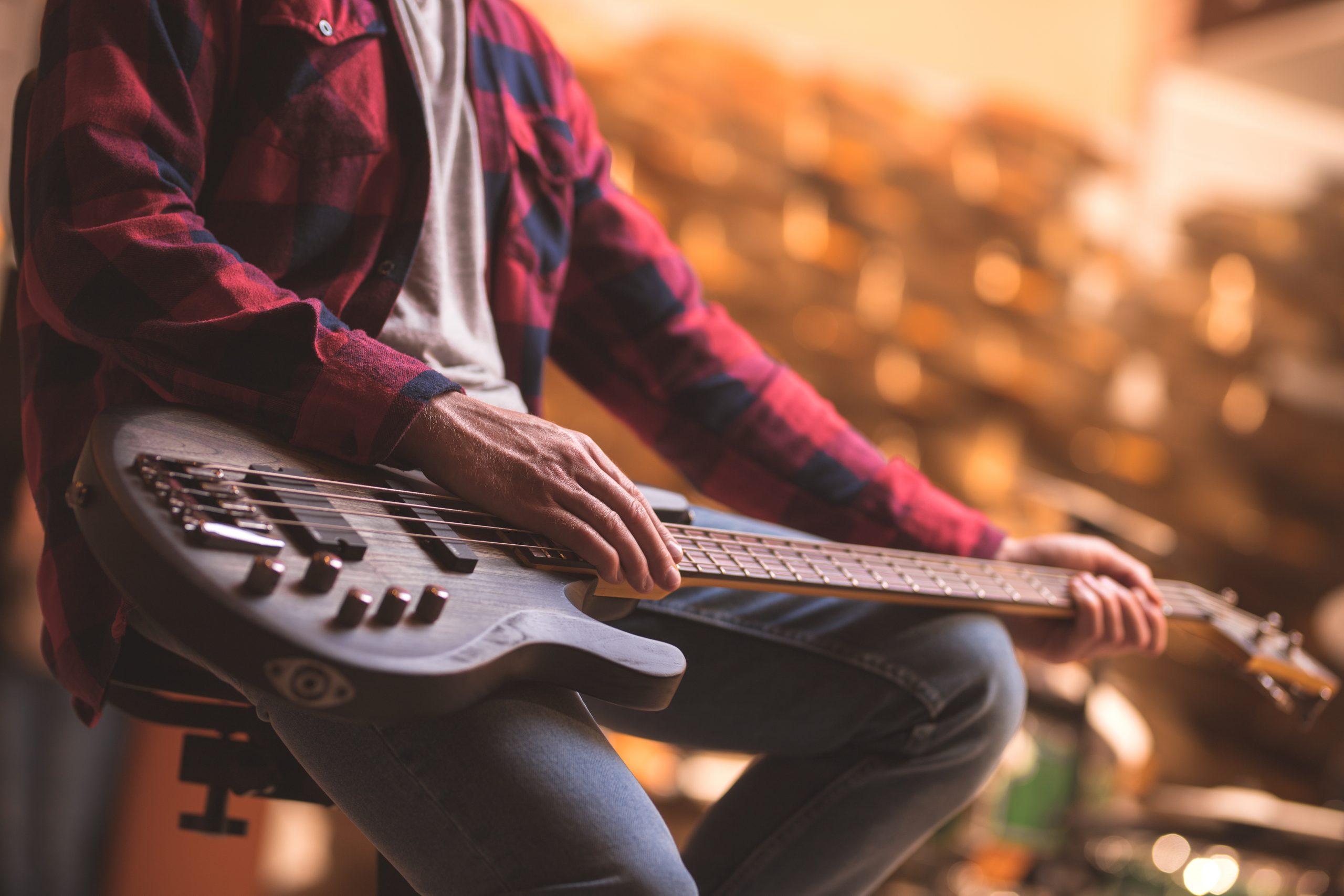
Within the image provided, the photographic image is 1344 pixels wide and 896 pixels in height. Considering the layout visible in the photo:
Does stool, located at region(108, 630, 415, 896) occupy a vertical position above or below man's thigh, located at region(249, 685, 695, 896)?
below

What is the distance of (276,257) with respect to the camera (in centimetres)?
73

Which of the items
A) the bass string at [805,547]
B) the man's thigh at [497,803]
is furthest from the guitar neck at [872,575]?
the man's thigh at [497,803]

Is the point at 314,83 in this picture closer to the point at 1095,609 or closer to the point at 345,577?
the point at 345,577

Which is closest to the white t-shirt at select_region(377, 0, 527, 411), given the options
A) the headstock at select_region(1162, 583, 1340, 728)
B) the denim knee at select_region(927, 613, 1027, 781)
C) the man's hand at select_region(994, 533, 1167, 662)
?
the denim knee at select_region(927, 613, 1027, 781)

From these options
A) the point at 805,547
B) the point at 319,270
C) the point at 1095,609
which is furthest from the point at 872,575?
the point at 319,270

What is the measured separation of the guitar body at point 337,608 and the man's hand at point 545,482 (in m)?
0.03

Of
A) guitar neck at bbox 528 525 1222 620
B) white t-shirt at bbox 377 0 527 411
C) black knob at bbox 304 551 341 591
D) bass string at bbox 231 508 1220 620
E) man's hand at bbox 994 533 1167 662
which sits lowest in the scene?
man's hand at bbox 994 533 1167 662

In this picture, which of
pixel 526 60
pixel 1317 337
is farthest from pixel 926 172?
pixel 526 60

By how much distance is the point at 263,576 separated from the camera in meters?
0.48

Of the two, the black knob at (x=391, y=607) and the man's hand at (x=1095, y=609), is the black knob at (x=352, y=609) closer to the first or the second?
the black knob at (x=391, y=607)

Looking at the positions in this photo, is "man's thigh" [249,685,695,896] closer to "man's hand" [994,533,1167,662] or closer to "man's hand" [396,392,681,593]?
"man's hand" [396,392,681,593]

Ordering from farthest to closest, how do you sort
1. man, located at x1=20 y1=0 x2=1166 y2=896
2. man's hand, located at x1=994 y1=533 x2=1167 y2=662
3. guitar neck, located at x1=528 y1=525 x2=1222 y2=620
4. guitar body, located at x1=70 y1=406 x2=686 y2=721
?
1. man's hand, located at x1=994 y1=533 x2=1167 y2=662
2. guitar neck, located at x1=528 y1=525 x2=1222 y2=620
3. man, located at x1=20 y1=0 x2=1166 y2=896
4. guitar body, located at x1=70 y1=406 x2=686 y2=721

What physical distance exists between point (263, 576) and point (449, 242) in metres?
0.42

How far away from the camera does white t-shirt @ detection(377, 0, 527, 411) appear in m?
0.78
